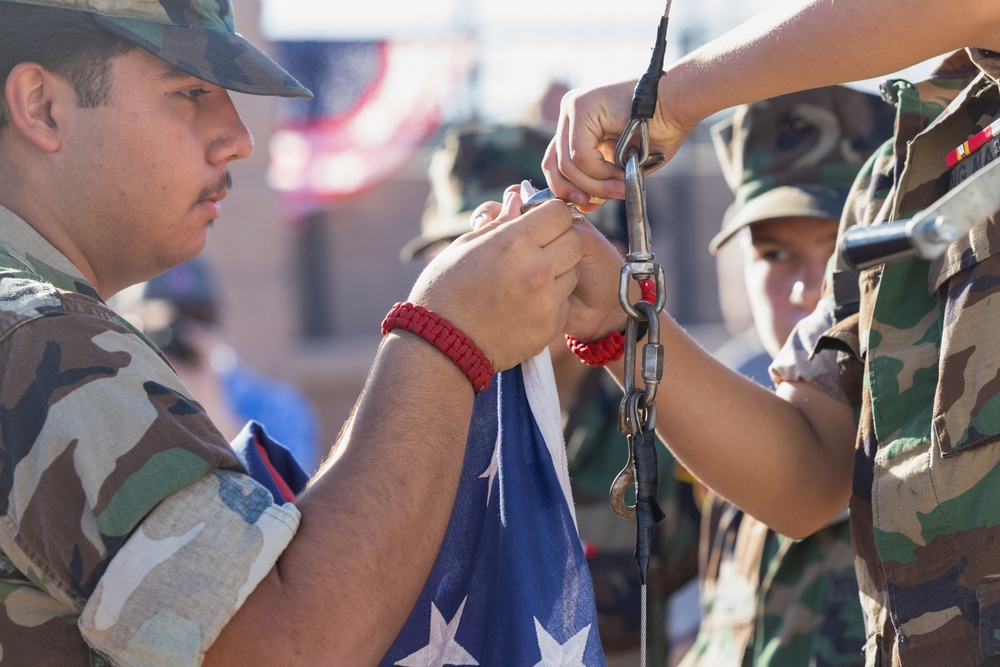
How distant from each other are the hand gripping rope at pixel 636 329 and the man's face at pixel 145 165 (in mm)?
696

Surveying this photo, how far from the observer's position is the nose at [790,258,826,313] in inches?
125

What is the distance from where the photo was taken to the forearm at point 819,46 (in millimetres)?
1585

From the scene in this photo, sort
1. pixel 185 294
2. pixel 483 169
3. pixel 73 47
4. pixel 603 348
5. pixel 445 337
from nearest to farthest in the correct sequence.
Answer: pixel 445 337 < pixel 73 47 < pixel 603 348 < pixel 483 169 < pixel 185 294

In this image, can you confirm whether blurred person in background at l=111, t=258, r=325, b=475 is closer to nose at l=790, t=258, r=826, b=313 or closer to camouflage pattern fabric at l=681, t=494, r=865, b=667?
camouflage pattern fabric at l=681, t=494, r=865, b=667

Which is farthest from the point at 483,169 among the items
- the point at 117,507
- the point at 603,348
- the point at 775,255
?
the point at 117,507

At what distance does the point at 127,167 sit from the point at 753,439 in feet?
3.83

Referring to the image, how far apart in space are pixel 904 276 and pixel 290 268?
829 centimetres

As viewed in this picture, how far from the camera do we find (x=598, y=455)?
3.57 metres

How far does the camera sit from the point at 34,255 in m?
1.76

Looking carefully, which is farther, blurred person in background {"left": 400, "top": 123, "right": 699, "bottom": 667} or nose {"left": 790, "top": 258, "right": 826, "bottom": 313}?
blurred person in background {"left": 400, "top": 123, "right": 699, "bottom": 667}

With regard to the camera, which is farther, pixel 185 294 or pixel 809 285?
pixel 185 294

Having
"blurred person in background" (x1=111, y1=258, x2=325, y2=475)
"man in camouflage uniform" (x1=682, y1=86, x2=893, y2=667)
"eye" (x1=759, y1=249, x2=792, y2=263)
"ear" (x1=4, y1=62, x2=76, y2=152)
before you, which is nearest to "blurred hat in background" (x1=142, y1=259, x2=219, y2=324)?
"blurred person in background" (x1=111, y1=258, x2=325, y2=475)

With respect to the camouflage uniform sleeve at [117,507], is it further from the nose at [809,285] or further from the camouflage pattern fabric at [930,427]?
the nose at [809,285]

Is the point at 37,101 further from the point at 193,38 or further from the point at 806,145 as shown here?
the point at 806,145
